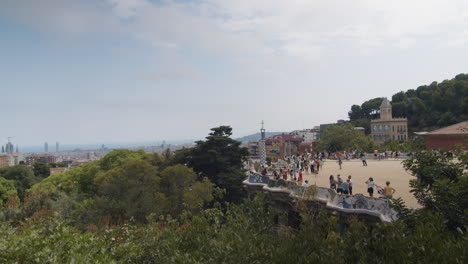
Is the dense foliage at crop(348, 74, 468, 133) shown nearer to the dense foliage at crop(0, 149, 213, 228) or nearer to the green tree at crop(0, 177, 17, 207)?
the dense foliage at crop(0, 149, 213, 228)

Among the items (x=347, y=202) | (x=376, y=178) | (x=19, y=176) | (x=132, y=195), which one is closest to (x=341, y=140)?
(x=376, y=178)

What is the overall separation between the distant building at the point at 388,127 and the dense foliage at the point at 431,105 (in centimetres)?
306

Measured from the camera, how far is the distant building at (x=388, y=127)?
57906mm

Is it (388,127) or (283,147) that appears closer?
(388,127)

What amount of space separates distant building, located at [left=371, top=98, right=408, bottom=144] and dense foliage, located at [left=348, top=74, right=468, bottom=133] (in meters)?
3.06

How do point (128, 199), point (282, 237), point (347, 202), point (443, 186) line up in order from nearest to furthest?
1. point (443, 186)
2. point (282, 237)
3. point (347, 202)
4. point (128, 199)

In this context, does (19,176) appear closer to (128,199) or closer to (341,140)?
(128,199)

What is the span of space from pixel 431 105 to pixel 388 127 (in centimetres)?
794

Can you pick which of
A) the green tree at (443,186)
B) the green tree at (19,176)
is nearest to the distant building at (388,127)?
the green tree at (443,186)

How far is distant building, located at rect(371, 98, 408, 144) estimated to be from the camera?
5791 cm

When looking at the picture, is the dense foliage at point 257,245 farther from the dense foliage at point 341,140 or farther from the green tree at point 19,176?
the dense foliage at point 341,140

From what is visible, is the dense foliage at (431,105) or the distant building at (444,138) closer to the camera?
the distant building at (444,138)

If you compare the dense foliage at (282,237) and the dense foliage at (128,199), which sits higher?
the dense foliage at (282,237)

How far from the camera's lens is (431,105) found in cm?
5756
